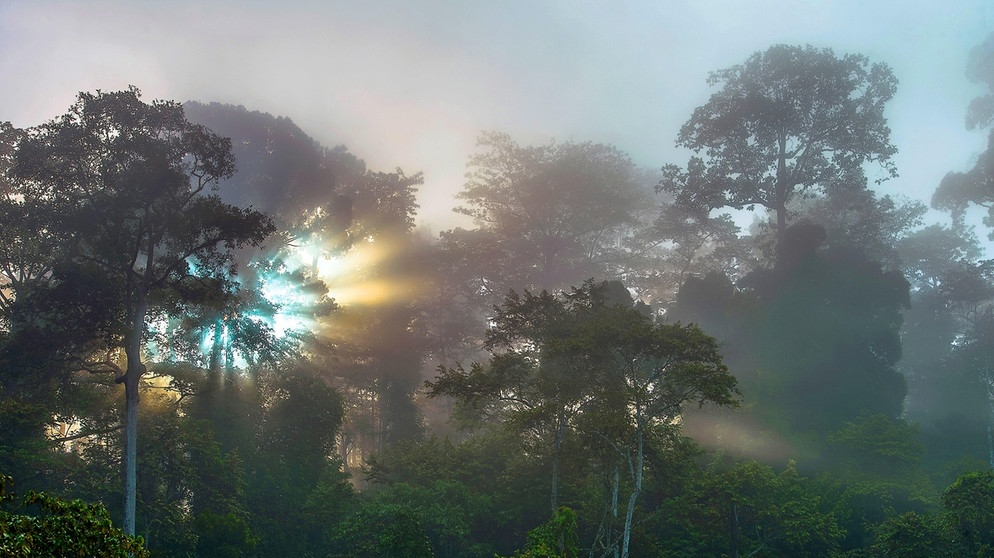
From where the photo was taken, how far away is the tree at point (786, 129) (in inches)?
1649

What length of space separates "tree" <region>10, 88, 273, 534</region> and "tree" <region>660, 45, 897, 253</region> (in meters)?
29.9

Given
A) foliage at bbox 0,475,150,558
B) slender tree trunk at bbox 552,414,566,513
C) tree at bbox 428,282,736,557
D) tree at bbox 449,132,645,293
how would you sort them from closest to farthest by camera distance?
foliage at bbox 0,475,150,558
tree at bbox 428,282,736,557
slender tree trunk at bbox 552,414,566,513
tree at bbox 449,132,645,293

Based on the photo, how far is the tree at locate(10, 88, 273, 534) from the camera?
72.7ft

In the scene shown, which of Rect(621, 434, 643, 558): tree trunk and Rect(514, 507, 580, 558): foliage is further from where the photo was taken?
Rect(621, 434, 643, 558): tree trunk

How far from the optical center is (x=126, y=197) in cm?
2245

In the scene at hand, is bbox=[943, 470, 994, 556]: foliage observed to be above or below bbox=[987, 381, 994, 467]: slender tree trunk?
below

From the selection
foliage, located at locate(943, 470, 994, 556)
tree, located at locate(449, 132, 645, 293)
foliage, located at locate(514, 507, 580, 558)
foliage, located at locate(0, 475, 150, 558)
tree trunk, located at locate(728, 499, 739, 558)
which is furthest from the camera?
tree, located at locate(449, 132, 645, 293)

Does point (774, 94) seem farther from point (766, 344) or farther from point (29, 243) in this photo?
point (29, 243)

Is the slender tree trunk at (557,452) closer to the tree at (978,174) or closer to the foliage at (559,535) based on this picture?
the foliage at (559,535)

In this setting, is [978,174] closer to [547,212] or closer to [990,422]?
[990,422]

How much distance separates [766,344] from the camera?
3816 centimetres

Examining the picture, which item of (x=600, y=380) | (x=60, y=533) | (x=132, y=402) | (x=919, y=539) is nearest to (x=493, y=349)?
(x=600, y=380)

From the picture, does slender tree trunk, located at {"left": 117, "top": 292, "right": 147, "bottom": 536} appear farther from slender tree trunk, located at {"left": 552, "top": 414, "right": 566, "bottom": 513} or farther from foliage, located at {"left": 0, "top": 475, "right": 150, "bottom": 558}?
foliage, located at {"left": 0, "top": 475, "right": 150, "bottom": 558}

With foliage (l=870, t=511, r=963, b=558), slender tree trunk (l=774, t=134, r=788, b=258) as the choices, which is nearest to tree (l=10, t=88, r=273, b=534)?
foliage (l=870, t=511, r=963, b=558)
